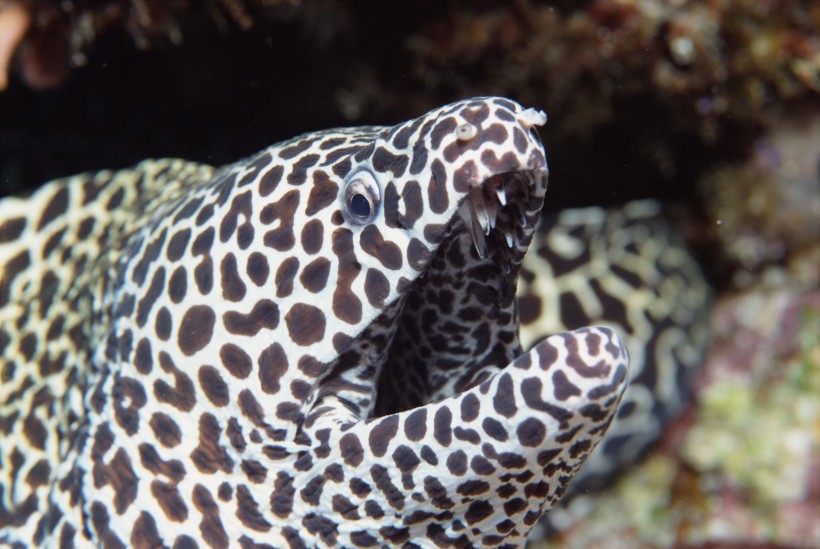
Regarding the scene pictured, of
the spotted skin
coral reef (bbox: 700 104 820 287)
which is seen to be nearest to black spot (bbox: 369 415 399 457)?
the spotted skin

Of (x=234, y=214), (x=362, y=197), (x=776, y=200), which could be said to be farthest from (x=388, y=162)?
(x=776, y=200)

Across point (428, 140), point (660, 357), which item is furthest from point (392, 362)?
point (660, 357)

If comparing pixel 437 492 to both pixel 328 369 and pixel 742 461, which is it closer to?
pixel 328 369

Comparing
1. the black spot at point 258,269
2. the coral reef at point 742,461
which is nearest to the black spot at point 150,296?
the black spot at point 258,269

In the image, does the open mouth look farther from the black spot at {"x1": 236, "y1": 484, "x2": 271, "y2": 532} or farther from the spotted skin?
the spotted skin

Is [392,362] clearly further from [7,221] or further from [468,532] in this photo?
[7,221]

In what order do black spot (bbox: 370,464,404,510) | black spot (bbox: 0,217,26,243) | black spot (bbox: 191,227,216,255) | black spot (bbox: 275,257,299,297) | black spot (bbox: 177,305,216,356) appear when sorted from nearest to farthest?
black spot (bbox: 370,464,404,510) < black spot (bbox: 275,257,299,297) < black spot (bbox: 177,305,216,356) < black spot (bbox: 191,227,216,255) < black spot (bbox: 0,217,26,243)
